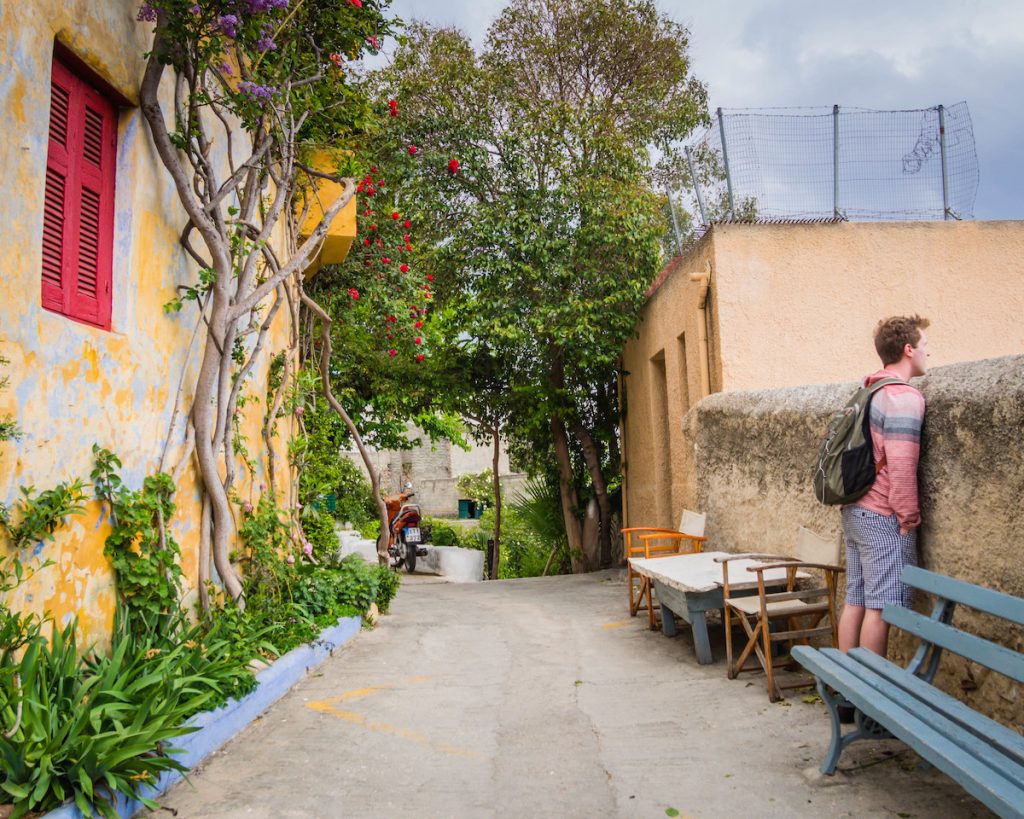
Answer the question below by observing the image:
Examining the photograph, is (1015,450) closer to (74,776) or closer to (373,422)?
(74,776)

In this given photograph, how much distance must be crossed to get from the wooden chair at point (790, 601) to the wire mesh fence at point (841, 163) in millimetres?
3627

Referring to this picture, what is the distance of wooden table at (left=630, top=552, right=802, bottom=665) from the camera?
15.7ft

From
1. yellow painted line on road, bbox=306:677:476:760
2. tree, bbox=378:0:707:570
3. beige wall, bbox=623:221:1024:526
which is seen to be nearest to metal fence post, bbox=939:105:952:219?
beige wall, bbox=623:221:1024:526

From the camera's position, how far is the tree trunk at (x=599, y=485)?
11.6 m

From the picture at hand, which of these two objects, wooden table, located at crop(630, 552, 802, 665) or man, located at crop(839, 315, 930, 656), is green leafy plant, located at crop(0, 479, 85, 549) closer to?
wooden table, located at crop(630, 552, 802, 665)

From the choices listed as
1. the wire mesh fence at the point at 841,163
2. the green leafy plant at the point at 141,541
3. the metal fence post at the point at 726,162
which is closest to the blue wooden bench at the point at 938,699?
the green leafy plant at the point at 141,541

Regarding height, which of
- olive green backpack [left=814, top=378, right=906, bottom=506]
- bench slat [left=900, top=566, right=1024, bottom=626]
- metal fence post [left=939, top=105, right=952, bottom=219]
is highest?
metal fence post [left=939, top=105, right=952, bottom=219]

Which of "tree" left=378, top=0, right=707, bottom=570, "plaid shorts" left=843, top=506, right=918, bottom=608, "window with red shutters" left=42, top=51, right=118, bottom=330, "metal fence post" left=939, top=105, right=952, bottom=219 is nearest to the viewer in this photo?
"plaid shorts" left=843, top=506, right=918, bottom=608

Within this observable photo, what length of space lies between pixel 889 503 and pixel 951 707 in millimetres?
A: 1138

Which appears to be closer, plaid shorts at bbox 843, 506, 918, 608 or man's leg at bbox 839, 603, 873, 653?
plaid shorts at bbox 843, 506, 918, 608

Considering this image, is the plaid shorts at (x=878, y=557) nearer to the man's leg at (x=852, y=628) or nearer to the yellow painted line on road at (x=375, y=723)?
the man's leg at (x=852, y=628)

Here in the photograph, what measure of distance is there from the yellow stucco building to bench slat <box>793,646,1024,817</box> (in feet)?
10.7

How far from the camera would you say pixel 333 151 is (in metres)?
7.06

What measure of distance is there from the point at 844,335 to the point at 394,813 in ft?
19.6
